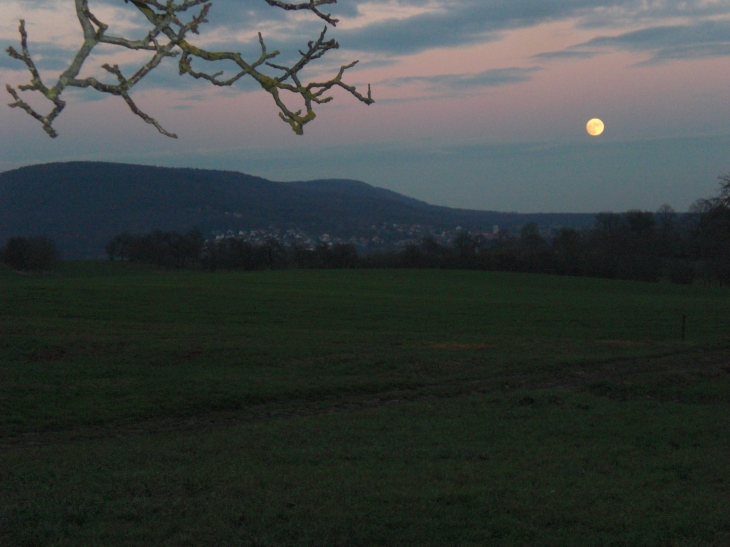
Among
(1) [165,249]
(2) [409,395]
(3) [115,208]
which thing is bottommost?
(2) [409,395]

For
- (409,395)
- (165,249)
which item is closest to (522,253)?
(165,249)

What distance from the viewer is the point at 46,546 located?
22.6ft

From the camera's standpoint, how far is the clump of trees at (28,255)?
89750mm

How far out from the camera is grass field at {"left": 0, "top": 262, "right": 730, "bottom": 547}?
7.74m

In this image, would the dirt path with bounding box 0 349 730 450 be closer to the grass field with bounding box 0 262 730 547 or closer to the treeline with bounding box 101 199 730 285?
the grass field with bounding box 0 262 730 547

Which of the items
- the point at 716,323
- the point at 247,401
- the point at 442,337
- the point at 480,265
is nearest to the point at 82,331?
the point at 247,401

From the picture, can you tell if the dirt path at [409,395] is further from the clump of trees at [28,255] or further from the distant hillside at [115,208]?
the distant hillside at [115,208]

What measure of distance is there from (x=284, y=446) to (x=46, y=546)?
5.72 m

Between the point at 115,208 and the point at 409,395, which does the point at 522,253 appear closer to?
the point at 409,395

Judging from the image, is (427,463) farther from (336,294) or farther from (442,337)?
(336,294)

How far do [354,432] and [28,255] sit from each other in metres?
A: 88.6

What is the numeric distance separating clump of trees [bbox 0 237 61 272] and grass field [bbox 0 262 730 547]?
202 feet

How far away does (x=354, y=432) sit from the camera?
44.7 ft

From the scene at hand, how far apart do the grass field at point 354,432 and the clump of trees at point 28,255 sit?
61526 millimetres
